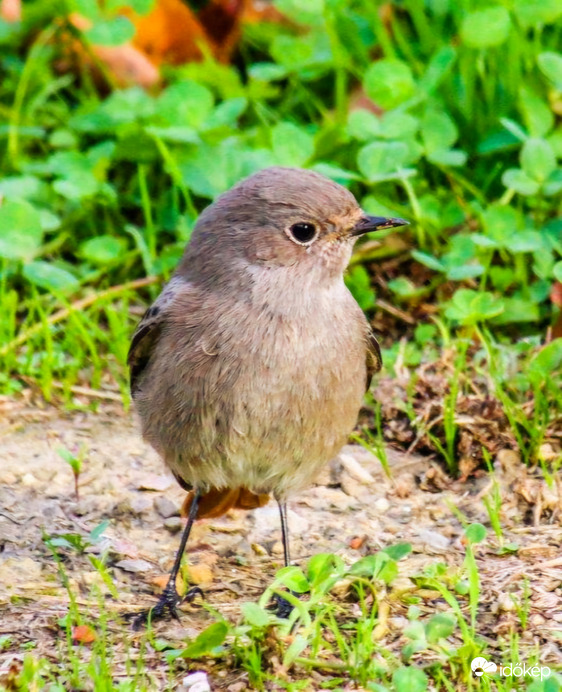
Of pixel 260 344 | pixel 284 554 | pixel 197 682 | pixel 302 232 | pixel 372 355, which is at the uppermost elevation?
pixel 302 232

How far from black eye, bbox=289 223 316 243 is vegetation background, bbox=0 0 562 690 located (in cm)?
114

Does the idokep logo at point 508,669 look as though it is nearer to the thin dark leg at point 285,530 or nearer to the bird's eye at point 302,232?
the thin dark leg at point 285,530

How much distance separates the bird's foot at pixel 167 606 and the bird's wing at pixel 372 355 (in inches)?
45.3

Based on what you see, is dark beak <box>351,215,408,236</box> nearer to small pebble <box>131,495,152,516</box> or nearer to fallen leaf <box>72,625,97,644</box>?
small pebble <box>131,495,152,516</box>

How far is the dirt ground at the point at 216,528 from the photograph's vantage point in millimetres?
4039

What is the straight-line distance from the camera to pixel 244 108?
6559 millimetres

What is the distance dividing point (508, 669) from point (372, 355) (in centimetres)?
150

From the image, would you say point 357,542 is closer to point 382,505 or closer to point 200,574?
point 382,505

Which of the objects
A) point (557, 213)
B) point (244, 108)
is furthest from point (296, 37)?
point (557, 213)

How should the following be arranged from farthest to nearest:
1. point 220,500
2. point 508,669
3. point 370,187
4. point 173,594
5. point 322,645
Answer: point 370,187
point 220,500
point 173,594
point 322,645
point 508,669

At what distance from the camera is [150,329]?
441 centimetres

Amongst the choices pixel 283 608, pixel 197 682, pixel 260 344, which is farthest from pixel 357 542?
pixel 197 682

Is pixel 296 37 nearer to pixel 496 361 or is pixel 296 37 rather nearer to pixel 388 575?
pixel 496 361

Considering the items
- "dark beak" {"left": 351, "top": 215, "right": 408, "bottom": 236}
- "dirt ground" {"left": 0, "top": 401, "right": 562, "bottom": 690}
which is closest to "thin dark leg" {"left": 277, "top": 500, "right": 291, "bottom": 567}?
"dirt ground" {"left": 0, "top": 401, "right": 562, "bottom": 690}
